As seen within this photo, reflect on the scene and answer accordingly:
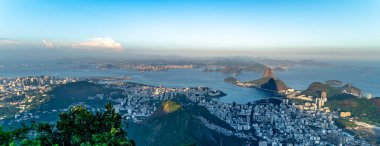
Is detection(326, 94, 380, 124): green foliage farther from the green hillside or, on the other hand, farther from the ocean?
the green hillside

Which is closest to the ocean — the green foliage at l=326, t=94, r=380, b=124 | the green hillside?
the green foliage at l=326, t=94, r=380, b=124

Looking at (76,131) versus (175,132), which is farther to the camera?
(175,132)

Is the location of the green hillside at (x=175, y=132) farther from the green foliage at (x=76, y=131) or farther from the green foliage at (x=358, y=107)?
the green foliage at (x=358, y=107)

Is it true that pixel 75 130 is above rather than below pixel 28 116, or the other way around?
above

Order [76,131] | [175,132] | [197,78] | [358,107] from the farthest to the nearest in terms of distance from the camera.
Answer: [197,78]
[358,107]
[175,132]
[76,131]

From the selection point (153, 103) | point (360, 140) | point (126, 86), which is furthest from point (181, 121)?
point (126, 86)

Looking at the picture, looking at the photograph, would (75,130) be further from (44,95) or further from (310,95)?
(310,95)

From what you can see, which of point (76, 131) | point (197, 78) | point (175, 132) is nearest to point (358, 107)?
point (175, 132)

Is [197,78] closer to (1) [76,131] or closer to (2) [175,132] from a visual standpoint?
(2) [175,132]
